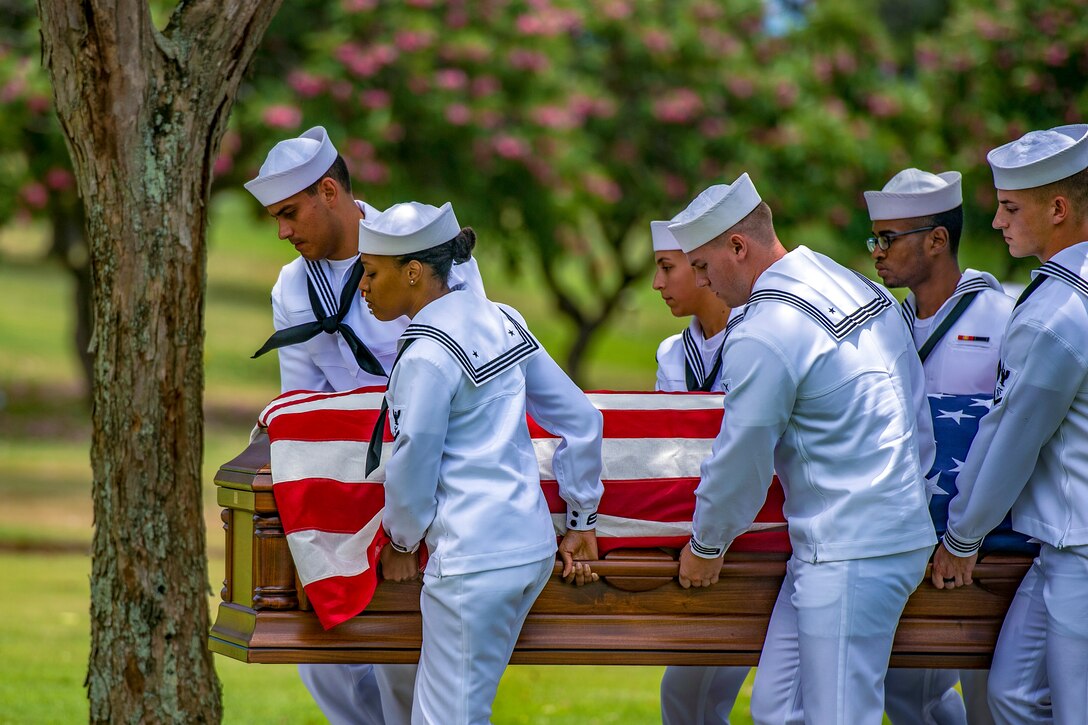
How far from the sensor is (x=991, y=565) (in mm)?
3861

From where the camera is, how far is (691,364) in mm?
4680

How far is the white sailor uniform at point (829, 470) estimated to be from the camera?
3.46 m

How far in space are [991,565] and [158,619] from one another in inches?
103

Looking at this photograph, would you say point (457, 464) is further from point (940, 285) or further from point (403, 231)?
point (940, 285)

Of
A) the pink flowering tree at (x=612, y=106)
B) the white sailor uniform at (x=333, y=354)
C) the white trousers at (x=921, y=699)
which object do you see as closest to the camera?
the white sailor uniform at (x=333, y=354)

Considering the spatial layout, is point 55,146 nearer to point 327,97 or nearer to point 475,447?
point 327,97

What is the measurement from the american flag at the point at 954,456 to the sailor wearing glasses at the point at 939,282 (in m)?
0.15

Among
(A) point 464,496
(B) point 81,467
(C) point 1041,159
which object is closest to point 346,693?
(A) point 464,496

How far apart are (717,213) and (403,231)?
2.78 feet

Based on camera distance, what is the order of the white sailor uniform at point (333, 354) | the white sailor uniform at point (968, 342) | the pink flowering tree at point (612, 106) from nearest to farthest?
1. the white sailor uniform at point (968, 342)
2. the white sailor uniform at point (333, 354)
3. the pink flowering tree at point (612, 106)

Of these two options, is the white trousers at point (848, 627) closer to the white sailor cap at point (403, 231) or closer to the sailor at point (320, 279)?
the white sailor cap at point (403, 231)

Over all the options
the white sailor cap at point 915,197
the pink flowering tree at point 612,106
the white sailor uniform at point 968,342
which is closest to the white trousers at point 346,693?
the white sailor uniform at point 968,342

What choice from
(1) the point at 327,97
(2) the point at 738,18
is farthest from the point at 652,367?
(1) the point at 327,97

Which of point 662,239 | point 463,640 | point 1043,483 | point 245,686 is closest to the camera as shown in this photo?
point 463,640
